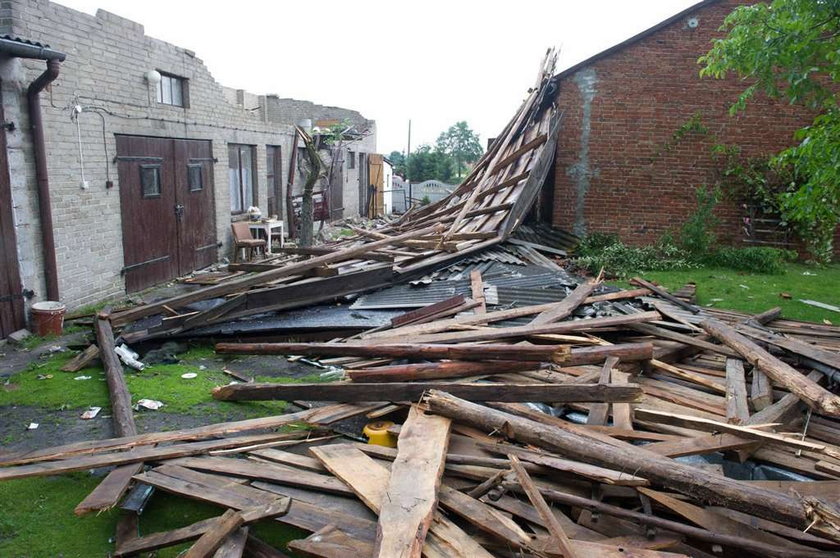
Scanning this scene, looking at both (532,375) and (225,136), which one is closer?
(532,375)

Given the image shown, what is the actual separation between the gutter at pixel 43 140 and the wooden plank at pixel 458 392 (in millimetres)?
4704

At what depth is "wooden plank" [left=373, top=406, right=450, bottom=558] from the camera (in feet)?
9.59

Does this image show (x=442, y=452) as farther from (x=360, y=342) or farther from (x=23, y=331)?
(x=23, y=331)

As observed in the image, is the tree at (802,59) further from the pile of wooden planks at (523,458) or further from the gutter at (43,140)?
the gutter at (43,140)

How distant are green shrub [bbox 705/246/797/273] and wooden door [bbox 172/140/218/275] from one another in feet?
33.6

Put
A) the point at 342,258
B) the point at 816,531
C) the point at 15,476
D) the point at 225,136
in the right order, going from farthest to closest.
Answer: the point at 225,136, the point at 342,258, the point at 15,476, the point at 816,531

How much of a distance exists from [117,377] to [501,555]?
4.23 metres

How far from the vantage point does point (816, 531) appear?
120 inches

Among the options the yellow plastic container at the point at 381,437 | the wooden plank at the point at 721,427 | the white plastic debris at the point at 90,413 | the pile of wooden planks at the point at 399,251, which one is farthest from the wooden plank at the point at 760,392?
the white plastic debris at the point at 90,413

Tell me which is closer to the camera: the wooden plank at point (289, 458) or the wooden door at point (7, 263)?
the wooden plank at point (289, 458)

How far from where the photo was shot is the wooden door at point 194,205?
11.5 m

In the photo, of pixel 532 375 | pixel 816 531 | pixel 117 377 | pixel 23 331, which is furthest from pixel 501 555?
pixel 23 331

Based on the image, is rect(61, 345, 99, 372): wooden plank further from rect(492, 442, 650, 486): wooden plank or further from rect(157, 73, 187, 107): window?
rect(157, 73, 187, 107): window

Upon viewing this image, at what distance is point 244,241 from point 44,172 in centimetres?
523
